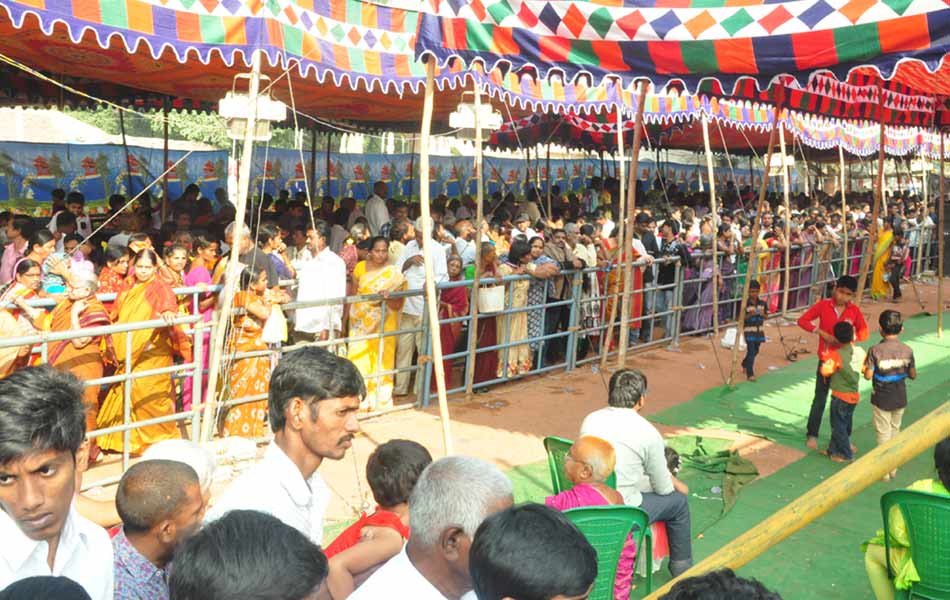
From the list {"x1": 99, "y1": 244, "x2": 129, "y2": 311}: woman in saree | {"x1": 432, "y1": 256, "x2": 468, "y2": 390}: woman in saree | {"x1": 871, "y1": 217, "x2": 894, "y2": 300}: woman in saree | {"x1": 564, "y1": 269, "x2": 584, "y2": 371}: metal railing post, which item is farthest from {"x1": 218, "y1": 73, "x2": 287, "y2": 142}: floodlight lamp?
{"x1": 871, "y1": 217, "x2": 894, "y2": 300}: woman in saree

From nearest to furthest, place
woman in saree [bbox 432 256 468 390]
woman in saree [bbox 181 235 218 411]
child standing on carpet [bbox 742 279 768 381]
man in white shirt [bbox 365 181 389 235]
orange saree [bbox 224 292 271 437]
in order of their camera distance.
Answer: orange saree [bbox 224 292 271 437] → woman in saree [bbox 181 235 218 411] → woman in saree [bbox 432 256 468 390] → child standing on carpet [bbox 742 279 768 381] → man in white shirt [bbox 365 181 389 235]

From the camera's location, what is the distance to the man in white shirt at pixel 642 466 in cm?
421

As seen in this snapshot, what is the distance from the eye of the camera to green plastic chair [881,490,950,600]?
3396mm

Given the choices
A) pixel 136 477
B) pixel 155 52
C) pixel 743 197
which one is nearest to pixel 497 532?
pixel 136 477

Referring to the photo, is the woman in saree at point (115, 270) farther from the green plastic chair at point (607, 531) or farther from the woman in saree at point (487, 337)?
the green plastic chair at point (607, 531)

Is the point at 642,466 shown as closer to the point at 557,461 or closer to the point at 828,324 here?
the point at 557,461

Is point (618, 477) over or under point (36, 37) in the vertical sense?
under

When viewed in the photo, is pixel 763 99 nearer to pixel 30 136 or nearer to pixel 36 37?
pixel 36 37

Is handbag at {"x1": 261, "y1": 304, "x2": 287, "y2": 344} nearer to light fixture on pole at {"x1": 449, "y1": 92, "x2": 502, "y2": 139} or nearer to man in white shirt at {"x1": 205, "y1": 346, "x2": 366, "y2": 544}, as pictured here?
light fixture on pole at {"x1": 449, "y1": 92, "x2": 502, "y2": 139}

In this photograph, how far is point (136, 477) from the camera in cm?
235

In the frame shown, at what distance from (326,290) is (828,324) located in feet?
13.1

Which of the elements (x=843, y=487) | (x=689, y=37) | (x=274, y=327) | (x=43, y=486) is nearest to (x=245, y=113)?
(x=274, y=327)

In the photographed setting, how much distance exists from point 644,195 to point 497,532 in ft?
68.1

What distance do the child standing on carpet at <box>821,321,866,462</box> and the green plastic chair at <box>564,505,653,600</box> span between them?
3.51 metres
